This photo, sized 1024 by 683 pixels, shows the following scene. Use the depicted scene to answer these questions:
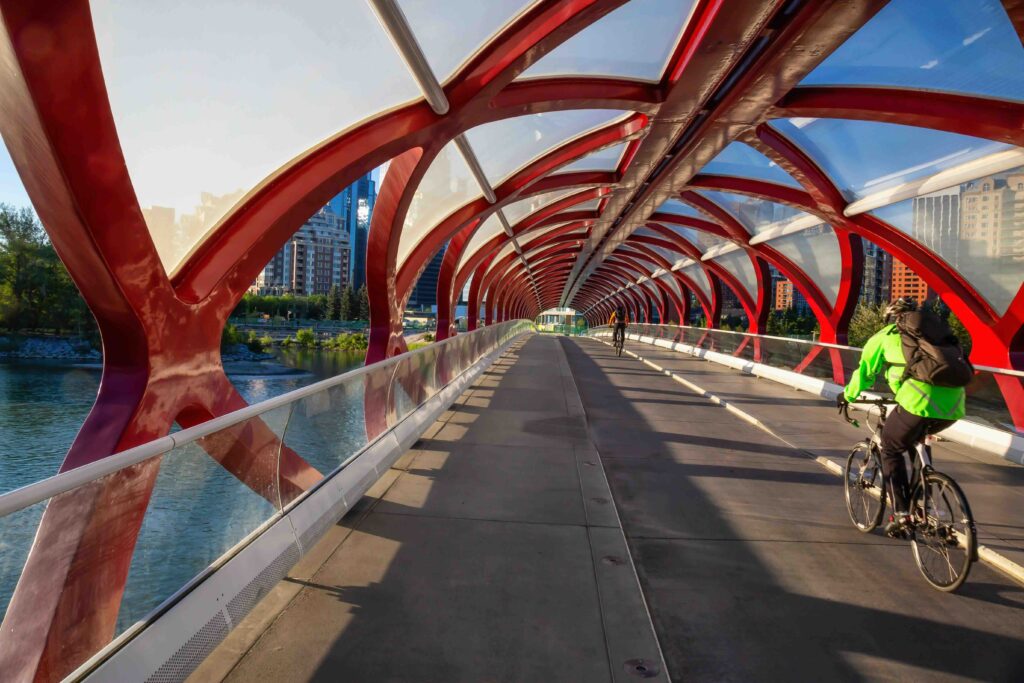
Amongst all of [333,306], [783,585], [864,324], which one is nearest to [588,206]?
[783,585]

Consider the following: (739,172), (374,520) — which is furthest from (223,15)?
(739,172)

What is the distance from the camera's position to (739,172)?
1691cm

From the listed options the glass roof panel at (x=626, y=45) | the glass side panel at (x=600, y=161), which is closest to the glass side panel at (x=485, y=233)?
the glass side panel at (x=600, y=161)

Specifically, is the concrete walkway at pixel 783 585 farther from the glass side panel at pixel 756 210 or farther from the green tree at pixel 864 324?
the green tree at pixel 864 324

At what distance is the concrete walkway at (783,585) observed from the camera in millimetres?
2957

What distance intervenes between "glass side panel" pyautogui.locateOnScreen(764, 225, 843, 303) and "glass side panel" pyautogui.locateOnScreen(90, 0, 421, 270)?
17634 mm

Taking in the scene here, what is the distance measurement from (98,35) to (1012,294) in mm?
17630

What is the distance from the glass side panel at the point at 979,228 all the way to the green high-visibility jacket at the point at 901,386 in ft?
35.6

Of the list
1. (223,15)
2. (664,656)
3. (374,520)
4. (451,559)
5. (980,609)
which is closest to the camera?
(664,656)

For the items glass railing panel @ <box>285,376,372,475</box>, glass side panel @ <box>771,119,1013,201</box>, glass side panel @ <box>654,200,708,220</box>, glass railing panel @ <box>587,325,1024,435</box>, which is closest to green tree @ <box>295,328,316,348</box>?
glass railing panel @ <box>587,325,1024,435</box>

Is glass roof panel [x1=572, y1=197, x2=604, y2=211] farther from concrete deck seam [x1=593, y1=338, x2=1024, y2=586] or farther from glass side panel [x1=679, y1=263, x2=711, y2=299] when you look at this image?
glass side panel [x1=679, y1=263, x2=711, y2=299]

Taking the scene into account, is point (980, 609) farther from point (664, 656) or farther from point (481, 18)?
point (481, 18)

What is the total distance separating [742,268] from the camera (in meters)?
29.5

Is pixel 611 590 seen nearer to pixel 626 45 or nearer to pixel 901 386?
pixel 901 386
